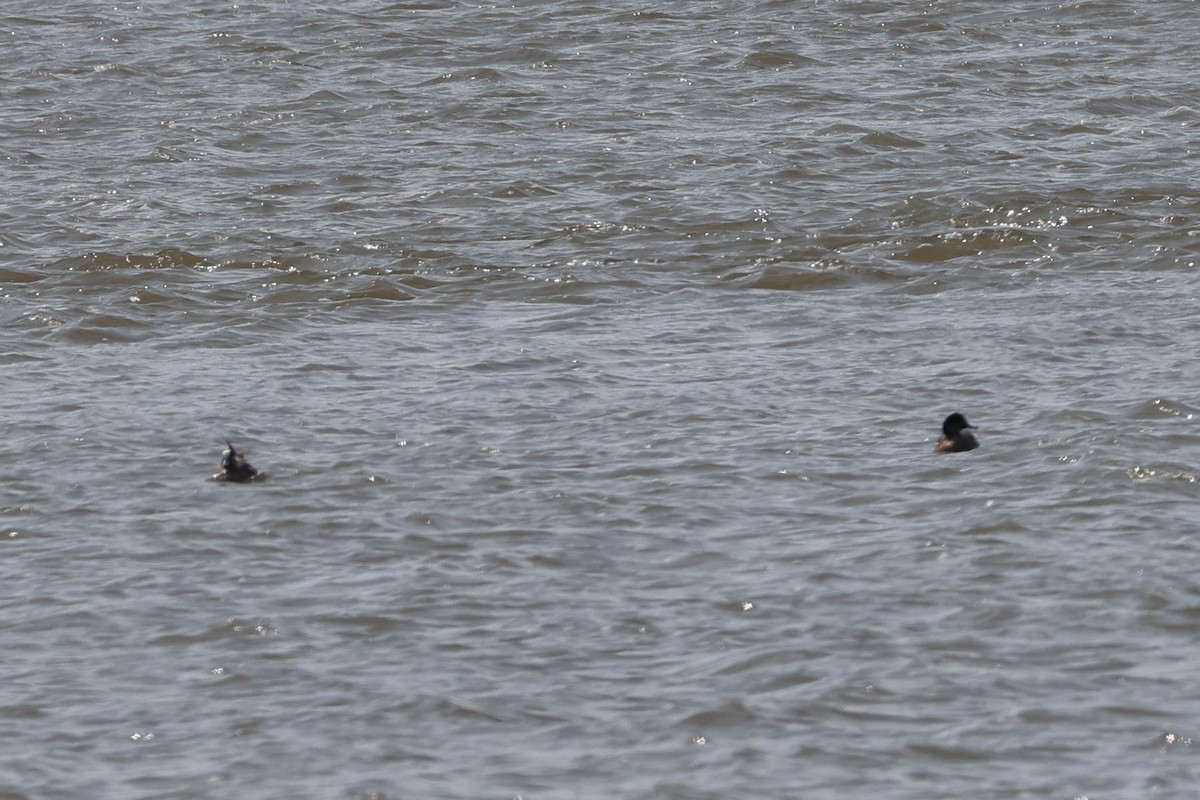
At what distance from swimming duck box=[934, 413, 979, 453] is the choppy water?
0.17m

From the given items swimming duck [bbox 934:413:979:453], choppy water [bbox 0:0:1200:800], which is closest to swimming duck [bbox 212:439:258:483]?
choppy water [bbox 0:0:1200:800]

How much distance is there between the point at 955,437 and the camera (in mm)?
11609

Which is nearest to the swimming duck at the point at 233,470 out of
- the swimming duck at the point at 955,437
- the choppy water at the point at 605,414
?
the choppy water at the point at 605,414

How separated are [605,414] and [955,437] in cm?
215

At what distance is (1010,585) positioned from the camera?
9750mm

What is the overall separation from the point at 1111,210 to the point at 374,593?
8654mm

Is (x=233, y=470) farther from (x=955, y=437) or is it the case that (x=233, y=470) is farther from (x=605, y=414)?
(x=955, y=437)

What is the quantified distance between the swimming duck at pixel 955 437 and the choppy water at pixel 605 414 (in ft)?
0.55

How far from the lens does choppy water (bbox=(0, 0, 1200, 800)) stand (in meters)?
8.53

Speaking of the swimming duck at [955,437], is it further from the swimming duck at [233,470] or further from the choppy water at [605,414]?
the swimming duck at [233,470]

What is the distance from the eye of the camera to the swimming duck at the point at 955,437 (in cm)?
1155

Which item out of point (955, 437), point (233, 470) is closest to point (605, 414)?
point (955, 437)

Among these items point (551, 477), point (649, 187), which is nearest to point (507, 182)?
point (649, 187)

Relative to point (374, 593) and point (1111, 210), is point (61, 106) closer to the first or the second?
point (1111, 210)
